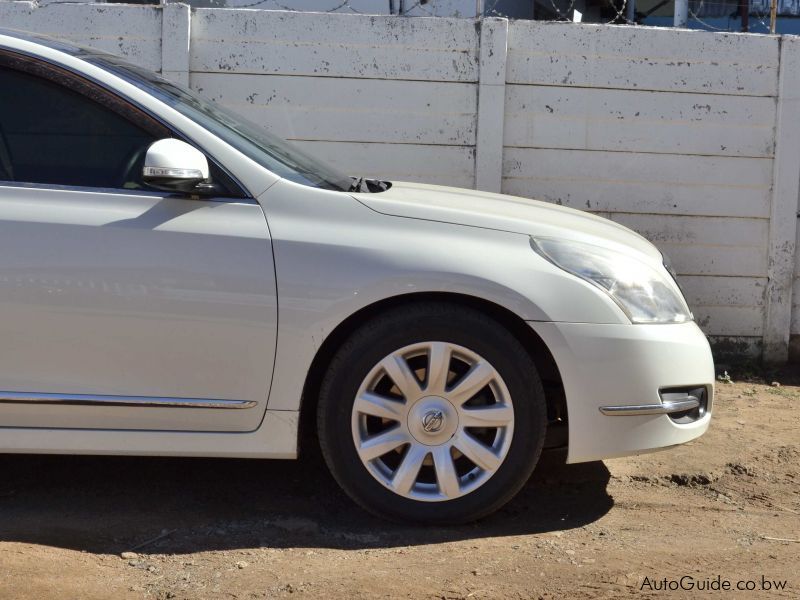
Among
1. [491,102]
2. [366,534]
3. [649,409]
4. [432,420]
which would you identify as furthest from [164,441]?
[491,102]

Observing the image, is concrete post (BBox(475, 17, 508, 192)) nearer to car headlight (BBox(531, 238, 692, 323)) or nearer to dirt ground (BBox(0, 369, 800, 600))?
dirt ground (BBox(0, 369, 800, 600))

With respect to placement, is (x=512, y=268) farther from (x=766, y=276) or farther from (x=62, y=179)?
(x=766, y=276)

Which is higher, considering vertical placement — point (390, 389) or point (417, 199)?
point (417, 199)

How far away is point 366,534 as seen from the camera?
4008mm

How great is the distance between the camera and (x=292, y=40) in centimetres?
673

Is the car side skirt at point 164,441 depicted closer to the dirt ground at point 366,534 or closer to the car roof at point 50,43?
the dirt ground at point 366,534

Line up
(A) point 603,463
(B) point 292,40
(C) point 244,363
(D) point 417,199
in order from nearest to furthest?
(C) point 244,363
(D) point 417,199
(A) point 603,463
(B) point 292,40

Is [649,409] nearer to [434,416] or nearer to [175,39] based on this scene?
[434,416]

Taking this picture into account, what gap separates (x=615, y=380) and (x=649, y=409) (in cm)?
18

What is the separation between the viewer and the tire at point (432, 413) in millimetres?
3916

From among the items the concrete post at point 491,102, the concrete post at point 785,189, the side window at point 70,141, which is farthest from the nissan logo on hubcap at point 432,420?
the concrete post at point 785,189

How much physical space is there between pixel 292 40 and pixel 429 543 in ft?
12.5

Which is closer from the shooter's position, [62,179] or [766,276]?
[62,179]

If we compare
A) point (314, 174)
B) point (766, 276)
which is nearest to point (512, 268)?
point (314, 174)
